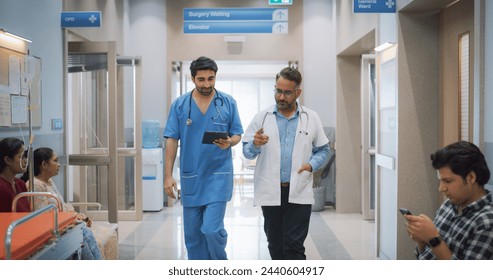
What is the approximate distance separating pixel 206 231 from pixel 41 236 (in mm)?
1447

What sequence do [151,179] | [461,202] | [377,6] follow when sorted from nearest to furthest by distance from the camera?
[461,202] → [377,6] → [151,179]

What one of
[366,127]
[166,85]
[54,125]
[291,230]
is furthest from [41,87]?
[366,127]

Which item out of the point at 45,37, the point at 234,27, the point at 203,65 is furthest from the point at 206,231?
the point at 234,27

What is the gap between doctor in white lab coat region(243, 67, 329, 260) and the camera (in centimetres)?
294

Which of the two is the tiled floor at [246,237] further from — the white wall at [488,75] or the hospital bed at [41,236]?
the hospital bed at [41,236]

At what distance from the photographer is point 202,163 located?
Result: 10.5ft

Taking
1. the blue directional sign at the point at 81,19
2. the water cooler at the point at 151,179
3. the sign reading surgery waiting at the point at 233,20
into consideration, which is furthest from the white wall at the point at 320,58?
the blue directional sign at the point at 81,19

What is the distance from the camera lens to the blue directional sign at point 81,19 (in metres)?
4.60

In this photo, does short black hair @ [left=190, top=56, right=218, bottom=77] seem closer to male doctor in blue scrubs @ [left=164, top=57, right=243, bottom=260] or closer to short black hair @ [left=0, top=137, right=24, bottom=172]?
male doctor in blue scrubs @ [left=164, top=57, right=243, bottom=260]

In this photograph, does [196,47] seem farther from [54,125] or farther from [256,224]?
[54,125]

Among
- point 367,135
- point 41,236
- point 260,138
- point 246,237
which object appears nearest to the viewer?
point 41,236

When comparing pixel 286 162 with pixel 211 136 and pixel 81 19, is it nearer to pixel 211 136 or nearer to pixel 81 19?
pixel 211 136

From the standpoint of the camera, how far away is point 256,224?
5.90 m

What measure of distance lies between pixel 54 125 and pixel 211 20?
7.58 ft
